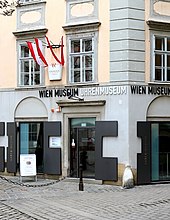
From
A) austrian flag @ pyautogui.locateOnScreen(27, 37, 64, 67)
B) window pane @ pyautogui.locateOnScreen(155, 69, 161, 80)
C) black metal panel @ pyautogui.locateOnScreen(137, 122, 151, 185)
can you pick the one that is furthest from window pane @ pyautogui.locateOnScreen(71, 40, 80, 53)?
black metal panel @ pyautogui.locateOnScreen(137, 122, 151, 185)

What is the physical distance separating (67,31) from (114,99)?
3.31 meters

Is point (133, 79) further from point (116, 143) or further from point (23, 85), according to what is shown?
point (23, 85)

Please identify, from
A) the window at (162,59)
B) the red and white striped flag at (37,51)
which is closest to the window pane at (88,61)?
the red and white striped flag at (37,51)

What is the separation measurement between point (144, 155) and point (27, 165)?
4406 mm

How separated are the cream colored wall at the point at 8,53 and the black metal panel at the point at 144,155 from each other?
5736 millimetres

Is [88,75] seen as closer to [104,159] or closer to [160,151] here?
[104,159]

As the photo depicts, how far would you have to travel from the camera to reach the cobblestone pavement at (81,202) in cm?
1135

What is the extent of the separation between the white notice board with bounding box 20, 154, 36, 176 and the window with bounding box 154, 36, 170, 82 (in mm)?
5588

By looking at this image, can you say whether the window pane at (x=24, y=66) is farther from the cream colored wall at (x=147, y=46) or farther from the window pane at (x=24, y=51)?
the cream colored wall at (x=147, y=46)

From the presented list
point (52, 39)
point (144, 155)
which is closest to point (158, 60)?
point (144, 155)

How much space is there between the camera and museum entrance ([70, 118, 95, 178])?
59.4 ft

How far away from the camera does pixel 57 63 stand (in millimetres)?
18438

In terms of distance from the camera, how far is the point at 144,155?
1736 cm

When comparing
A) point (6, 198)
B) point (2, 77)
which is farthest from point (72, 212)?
point (2, 77)
